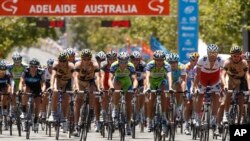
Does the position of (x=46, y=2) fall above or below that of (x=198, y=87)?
above

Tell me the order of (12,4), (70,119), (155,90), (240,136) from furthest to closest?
(12,4)
(70,119)
(155,90)
(240,136)

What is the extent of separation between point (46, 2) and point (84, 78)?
18.5 m

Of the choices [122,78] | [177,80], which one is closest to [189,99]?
[177,80]

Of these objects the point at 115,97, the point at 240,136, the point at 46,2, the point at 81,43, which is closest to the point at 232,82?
the point at 115,97

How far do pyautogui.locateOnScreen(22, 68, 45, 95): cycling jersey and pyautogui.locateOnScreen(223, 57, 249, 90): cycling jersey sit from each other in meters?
4.97

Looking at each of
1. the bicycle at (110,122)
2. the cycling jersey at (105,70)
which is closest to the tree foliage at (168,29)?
the cycling jersey at (105,70)

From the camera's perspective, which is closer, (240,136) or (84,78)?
(240,136)

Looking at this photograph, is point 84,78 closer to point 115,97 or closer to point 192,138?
point 115,97

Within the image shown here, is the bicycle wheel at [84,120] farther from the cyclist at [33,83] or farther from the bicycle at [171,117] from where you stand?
the cyclist at [33,83]

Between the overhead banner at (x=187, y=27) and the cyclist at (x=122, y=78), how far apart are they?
15.6m

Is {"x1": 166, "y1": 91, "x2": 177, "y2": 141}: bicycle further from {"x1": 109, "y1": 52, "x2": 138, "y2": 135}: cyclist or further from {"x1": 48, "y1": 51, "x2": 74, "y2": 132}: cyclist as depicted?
{"x1": 48, "y1": 51, "x2": 74, "y2": 132}: cyclist

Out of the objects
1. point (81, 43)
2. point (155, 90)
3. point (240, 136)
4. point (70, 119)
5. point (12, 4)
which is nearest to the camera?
point (240, 136)

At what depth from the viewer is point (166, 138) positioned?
24.3m

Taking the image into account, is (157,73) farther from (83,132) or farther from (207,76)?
(83,132)
